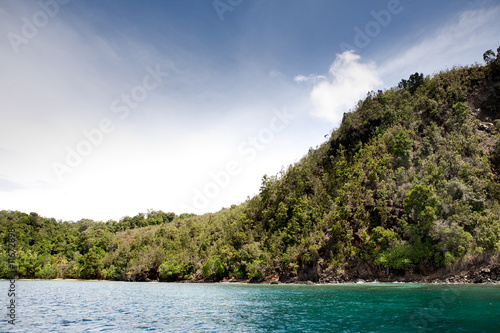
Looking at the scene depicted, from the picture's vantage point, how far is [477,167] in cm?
6328

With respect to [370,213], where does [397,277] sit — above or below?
below

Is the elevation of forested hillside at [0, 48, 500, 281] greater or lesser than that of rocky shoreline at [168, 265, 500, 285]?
greater

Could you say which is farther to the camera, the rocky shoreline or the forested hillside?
the forested hillside

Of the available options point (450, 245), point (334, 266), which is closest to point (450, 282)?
point (450, 245)

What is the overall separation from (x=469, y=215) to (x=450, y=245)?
726 centimetres

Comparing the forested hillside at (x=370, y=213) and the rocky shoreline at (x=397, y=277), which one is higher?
the forested hillside at (x=370, y=213)

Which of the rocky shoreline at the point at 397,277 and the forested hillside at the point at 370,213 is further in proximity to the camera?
the forested hillside at the point at 370,213

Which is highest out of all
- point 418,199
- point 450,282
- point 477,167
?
point 477,167

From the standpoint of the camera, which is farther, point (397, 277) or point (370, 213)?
point (370, 213)

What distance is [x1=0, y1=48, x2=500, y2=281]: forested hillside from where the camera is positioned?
56.5 metres

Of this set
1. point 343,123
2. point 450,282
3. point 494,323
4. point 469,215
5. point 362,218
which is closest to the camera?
point 494,323

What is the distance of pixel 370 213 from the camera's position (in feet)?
234

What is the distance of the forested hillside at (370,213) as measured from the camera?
2223 inches

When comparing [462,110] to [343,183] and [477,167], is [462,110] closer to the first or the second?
[477,167]
